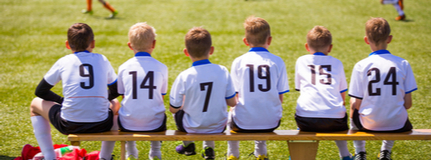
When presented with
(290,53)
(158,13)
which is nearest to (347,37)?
(290,53)

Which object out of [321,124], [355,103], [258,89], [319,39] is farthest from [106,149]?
[355,103]

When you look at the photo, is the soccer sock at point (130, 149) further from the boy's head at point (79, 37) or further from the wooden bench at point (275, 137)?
the boy's head at point (79, 37)

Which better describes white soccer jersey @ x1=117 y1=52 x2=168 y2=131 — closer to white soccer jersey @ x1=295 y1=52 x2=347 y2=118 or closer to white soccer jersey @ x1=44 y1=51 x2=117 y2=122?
white soccer jersey @ x1=44 y1=51 x2=117 y2=122

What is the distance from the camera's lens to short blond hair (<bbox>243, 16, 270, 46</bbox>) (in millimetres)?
2715

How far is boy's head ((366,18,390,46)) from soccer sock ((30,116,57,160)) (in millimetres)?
2660

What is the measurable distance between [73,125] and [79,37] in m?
0.66

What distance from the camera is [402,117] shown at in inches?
103

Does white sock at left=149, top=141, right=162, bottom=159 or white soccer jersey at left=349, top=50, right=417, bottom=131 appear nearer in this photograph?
white soccer jersey at left=349, top=50, right=417, bottom=131

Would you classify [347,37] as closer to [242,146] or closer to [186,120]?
[242,146]

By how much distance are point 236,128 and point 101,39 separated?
4923 mm

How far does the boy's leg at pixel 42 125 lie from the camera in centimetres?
268

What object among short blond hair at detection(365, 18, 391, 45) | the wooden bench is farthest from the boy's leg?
short blond hair at detection(365, 18, 391, 45)

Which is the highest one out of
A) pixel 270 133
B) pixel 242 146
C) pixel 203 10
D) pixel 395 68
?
pixel 203 10

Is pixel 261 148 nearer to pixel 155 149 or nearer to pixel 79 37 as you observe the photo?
pixel 155 149
